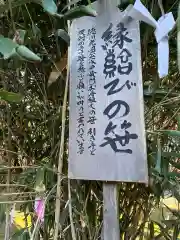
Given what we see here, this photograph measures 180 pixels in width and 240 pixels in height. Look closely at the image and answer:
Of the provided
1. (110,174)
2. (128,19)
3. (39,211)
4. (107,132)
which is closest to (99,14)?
(128,19)

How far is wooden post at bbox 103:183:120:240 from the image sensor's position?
3.11 feet

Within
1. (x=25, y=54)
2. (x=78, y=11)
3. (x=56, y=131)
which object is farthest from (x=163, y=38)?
(x=56, y=131)

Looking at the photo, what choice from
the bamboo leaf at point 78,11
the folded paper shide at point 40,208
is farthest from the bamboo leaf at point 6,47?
the folded paper shide at point 40,208

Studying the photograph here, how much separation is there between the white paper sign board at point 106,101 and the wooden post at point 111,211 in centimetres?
5

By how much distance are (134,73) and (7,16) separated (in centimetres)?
40

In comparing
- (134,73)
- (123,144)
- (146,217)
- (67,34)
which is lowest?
(146,217)

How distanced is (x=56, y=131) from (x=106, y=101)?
0.84 ft

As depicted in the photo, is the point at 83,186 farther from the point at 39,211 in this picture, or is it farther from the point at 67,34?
the point at 67,34

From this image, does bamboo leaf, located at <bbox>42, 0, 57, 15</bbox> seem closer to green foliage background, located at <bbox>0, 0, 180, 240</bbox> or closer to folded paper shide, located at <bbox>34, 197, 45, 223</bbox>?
green foliage background, located at <bbox>0, 0, 180, 240</bbox>

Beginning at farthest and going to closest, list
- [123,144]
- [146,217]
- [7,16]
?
[146,217]
[7,16]
[123,144]

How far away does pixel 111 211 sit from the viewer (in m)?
0.95

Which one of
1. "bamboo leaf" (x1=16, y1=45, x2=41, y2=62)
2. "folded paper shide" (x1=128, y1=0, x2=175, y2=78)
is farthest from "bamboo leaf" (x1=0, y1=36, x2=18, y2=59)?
"folded paper shide" (x1=128, y1=0, x2=175, y2=78)

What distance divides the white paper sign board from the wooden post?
0.05 meters

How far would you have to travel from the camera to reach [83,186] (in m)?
1.08
